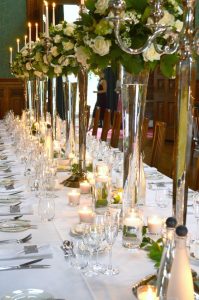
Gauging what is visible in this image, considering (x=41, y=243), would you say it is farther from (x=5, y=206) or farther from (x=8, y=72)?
(x=8, y=72)

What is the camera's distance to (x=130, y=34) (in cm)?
196

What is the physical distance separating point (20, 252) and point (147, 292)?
0.56 metres

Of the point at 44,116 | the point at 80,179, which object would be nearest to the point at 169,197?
the point at 80,179

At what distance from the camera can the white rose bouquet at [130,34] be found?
192 cm

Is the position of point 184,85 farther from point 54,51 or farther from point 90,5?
point 54,51

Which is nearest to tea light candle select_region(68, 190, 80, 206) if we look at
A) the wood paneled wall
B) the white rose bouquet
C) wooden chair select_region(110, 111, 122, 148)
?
the white rose bouquet

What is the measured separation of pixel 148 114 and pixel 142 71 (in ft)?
29.6

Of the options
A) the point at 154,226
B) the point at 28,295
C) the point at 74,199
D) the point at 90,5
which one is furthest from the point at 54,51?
the point at 28,295

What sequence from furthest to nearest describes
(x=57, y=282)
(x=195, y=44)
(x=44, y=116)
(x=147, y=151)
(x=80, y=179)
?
(x=147, y=151) < (x=44, y=116) < (x=80, y=179) < (x=57, y=282) < (x=195, y=44)

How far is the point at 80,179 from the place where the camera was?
2762 mm

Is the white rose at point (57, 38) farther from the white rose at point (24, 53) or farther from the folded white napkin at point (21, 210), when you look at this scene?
the white rose at point (24, 53)

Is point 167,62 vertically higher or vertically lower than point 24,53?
lower

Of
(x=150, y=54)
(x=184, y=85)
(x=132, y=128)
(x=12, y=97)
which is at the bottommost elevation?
(x=12, y=97)

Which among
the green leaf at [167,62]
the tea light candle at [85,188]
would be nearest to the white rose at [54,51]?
the tea light candle at [85,188]
